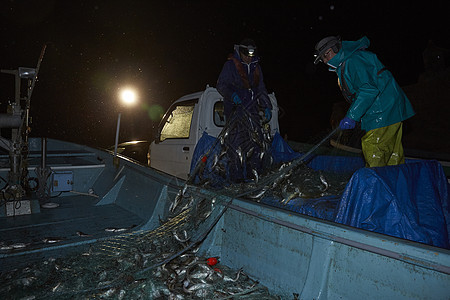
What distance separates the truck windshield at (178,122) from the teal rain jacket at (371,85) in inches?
138

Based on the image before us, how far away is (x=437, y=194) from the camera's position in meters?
3.24

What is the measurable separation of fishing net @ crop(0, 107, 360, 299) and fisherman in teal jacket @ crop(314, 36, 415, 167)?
2.77 feet

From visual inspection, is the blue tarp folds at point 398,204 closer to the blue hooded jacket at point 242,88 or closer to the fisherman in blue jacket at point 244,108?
the fisherman in blue jacket at point 244,108

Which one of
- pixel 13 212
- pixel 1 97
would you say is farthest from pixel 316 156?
pixel 1 97

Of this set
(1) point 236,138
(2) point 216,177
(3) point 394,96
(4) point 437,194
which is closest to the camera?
(4) point 437,194

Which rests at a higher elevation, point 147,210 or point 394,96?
point 394,96

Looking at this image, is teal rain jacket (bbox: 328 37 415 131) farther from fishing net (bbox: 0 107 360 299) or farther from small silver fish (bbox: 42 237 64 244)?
small silver fish (bbox: 42 237 64 244)

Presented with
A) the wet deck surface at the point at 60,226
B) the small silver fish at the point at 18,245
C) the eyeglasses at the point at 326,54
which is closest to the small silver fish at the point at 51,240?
the wet deck surface at the point at 60,226

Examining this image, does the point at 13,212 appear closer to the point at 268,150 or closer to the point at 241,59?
the point at 268,150

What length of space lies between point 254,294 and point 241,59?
15.0ft

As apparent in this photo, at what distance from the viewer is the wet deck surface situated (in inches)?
155

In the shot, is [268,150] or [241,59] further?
[241,59]

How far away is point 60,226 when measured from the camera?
4875 mm

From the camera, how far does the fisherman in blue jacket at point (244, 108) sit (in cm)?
518
